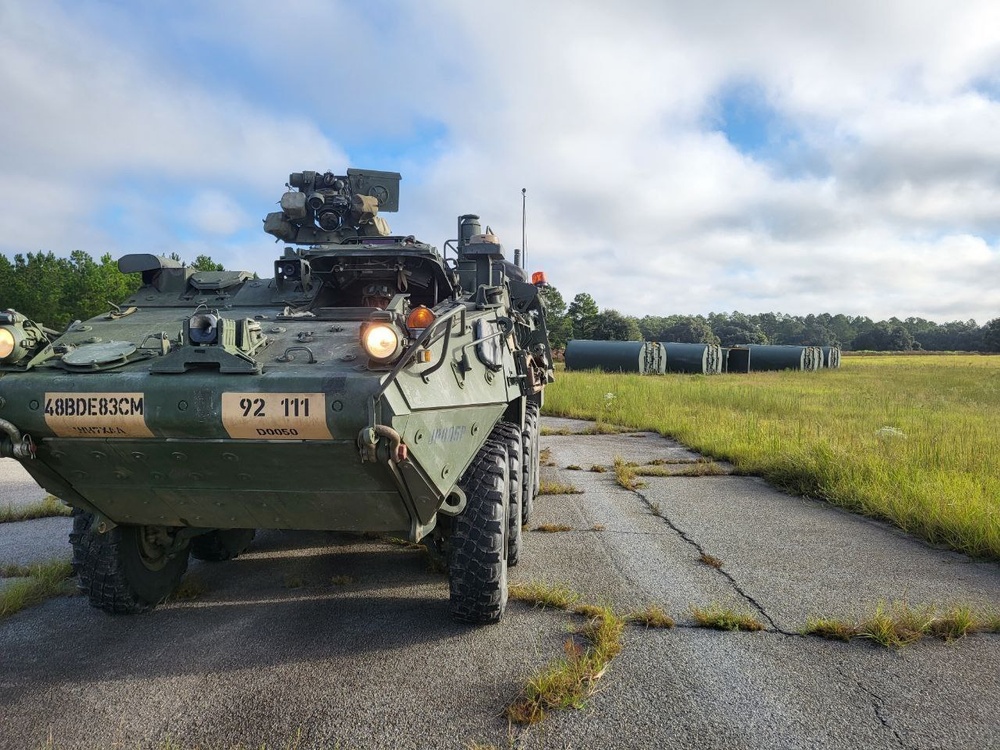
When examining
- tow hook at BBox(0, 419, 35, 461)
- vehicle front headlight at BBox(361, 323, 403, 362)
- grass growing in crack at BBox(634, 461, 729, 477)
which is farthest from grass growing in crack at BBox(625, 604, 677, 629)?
grass growing in crack at BBox(634, 461, 729, 477)

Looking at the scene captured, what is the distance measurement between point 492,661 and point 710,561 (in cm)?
213

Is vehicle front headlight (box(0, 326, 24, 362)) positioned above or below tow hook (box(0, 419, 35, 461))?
above

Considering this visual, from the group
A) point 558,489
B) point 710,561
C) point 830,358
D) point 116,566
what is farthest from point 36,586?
point 830,358

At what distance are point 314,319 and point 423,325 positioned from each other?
3.05ft

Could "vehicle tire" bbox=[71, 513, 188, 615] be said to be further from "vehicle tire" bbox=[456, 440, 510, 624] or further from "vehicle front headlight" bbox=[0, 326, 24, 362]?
"vehicle tire" bbox=[456, 440, 510, 624]

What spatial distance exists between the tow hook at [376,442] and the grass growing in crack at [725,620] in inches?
78.4

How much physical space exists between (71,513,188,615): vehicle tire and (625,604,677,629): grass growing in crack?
2.75 meters

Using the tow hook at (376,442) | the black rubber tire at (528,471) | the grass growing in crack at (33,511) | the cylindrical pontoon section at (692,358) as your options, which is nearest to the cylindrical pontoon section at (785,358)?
the cylindrical pontoon section at (692,358)

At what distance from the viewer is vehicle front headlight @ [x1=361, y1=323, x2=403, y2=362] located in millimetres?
3029

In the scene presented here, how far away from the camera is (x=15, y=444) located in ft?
10.1

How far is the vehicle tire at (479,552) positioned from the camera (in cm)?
368

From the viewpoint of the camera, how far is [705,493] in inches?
287

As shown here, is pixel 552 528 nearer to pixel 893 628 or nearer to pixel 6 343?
pixel 893 628

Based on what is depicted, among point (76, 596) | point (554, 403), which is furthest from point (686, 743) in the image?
point (554, 403)
